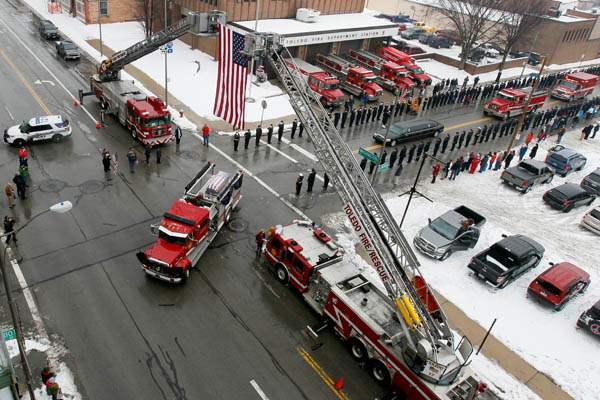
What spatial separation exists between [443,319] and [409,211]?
36.2 ft

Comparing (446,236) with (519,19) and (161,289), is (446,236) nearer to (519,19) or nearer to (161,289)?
(161,289)

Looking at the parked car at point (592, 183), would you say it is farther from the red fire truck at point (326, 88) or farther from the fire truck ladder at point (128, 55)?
the fire truck ladder at point (128, 55)

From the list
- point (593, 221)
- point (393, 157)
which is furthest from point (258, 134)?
point (593, 221)

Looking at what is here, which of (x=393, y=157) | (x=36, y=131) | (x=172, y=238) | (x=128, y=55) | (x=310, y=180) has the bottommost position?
(x=36, y=131)

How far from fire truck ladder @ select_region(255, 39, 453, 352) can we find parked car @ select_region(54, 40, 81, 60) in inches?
1187

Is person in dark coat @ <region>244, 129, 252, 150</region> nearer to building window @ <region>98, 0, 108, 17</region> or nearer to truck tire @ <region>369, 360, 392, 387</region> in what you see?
truck tire @ <region>369, 360, 392, 387</region>

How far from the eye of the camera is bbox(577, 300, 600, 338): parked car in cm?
1919

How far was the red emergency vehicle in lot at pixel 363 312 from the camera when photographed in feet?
47.6

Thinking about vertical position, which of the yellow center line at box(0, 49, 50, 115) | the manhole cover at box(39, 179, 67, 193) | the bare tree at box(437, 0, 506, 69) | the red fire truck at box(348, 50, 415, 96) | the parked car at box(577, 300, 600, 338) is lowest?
the manhole cover at box(39, 179, 67, 193)

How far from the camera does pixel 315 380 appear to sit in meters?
16.1

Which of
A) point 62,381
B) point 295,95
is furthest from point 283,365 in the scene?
point 295,95

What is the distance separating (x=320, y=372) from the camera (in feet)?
53.7

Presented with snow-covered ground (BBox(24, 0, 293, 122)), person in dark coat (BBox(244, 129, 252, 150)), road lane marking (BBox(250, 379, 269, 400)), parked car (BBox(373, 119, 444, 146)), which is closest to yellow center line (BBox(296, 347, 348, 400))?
road lane marking (BBox(250, 379, 269, 400))

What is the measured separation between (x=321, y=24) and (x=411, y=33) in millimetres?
24268
